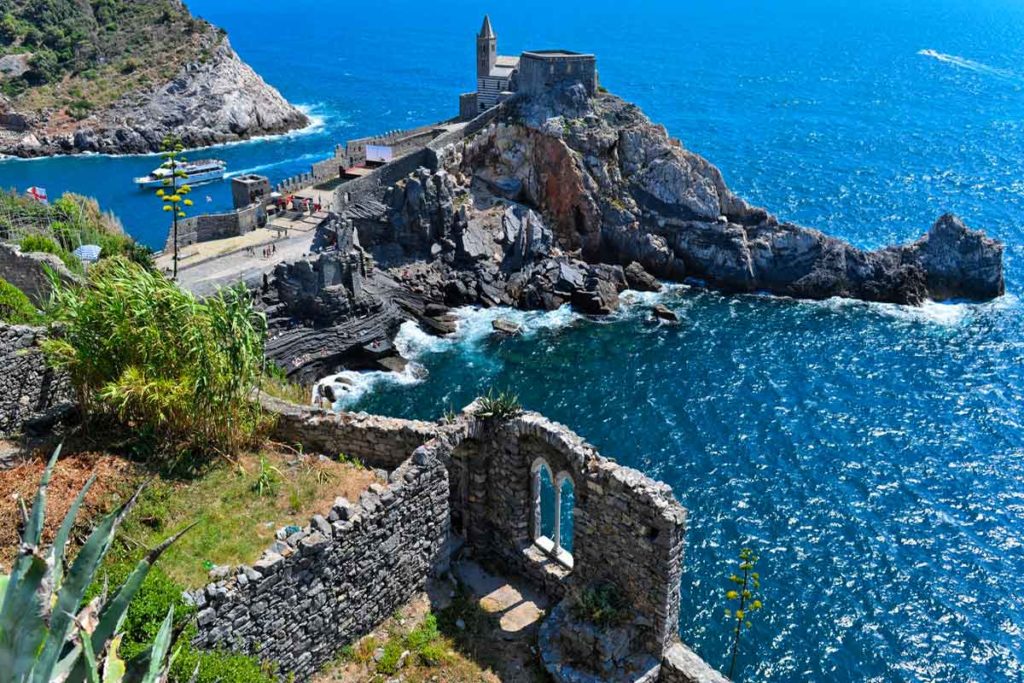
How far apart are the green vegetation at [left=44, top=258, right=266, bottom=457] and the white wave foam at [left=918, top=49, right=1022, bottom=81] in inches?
6113

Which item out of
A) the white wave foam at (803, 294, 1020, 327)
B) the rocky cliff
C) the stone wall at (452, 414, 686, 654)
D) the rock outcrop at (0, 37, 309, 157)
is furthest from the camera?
the rock outcrop at (0, 37, 309, 157)

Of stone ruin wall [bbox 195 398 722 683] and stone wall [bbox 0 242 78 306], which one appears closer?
stone ruin wall [bbox 195 398 722 683]

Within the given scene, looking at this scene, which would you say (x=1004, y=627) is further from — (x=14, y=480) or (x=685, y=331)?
(x=14, y=480)

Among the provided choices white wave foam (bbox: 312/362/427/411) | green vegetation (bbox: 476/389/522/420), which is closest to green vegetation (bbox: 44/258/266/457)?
green vegetation (bbox: 476/389/522/420)

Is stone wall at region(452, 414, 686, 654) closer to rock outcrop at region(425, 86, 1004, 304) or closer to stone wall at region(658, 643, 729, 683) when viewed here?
stone wall at region(658, 643, 729, 683)

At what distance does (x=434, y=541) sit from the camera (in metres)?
22.8

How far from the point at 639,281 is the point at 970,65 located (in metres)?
118

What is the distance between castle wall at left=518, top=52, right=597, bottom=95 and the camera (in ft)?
254

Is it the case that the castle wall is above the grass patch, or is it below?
above

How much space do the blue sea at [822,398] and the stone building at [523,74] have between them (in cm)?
2232

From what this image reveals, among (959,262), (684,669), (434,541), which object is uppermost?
(434,541)

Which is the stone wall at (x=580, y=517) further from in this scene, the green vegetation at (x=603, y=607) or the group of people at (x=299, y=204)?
the group of people at (x=299, y=204)

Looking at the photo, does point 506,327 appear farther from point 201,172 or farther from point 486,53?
point 201,172

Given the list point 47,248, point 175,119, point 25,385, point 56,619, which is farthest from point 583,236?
point 56,619
